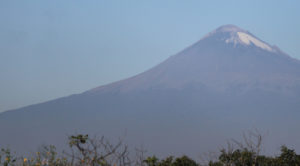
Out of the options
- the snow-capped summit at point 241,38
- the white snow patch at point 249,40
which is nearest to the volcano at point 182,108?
the white snow patch at point 249,40

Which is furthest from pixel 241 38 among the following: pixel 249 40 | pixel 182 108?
pixel 182 108

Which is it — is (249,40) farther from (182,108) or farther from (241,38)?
(182,108)

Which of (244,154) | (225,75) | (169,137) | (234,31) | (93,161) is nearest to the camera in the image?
(93,161)

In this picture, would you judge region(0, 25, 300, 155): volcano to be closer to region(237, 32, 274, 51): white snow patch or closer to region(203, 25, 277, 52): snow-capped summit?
region(237, 32, 274, 51): white snow patch

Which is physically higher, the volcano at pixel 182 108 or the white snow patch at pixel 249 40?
the white snow patch at pixel 249 40

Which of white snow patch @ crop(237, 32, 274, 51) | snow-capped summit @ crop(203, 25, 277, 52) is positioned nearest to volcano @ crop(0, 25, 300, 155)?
white snow patch @ crop(237, 32, 274, 51)

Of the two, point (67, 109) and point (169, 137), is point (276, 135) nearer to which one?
point (169, 137)

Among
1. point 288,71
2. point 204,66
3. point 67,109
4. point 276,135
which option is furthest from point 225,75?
point 67,109

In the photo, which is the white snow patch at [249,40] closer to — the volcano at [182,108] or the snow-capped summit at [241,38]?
the snow-capped summit at [241,38]
